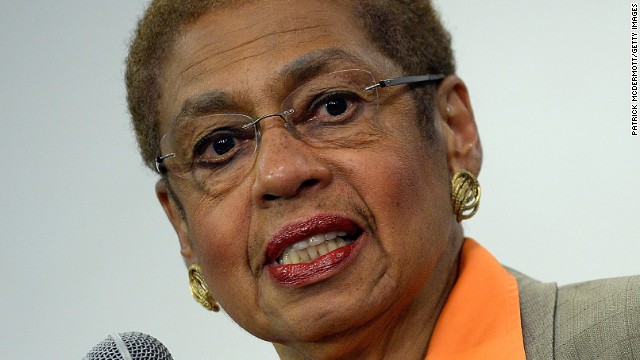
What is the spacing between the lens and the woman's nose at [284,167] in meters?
2.04

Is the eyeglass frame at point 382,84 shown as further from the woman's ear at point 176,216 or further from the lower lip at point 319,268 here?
the lower lip at point 319,268

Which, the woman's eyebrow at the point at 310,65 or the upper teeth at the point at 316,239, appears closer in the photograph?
the upper teeth at the point at 316,239

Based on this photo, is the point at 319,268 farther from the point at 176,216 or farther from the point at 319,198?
the point at 176,216

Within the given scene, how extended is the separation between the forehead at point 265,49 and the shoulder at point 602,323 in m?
0.69

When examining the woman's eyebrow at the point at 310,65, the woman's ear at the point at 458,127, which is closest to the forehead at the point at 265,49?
the woman's eyebrow at the point at 310,65

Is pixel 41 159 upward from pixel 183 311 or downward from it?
upward

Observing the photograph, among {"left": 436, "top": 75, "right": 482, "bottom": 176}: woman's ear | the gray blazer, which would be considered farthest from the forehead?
the gray blazer

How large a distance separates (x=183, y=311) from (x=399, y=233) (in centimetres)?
157

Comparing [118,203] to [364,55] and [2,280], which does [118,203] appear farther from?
[364,55]

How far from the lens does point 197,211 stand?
231cm

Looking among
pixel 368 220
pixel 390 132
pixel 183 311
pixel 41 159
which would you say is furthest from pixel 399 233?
pixel 41 159

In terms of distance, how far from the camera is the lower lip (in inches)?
80.4

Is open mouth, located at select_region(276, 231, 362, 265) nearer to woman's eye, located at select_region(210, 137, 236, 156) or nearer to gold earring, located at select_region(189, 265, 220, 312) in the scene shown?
woman's eye, located at select_region(210, 137, 236, 156)

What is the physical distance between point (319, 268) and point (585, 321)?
0.55 m
